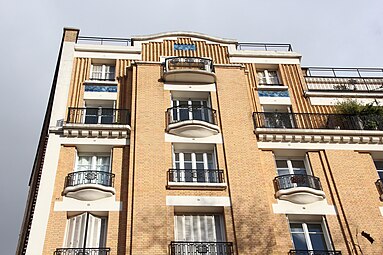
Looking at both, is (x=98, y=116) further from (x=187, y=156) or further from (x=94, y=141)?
(x=187, y=156)

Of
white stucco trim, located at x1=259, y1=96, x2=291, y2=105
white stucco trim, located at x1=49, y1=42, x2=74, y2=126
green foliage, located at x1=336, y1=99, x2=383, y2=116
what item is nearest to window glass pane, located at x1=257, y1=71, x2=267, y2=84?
white stucco trim, located at x1=259, y1=96, x2=291, y2=105

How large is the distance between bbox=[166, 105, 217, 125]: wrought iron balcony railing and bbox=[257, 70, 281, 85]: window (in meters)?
3.44

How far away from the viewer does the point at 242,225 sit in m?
13.0

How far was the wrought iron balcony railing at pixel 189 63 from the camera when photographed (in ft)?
58.7

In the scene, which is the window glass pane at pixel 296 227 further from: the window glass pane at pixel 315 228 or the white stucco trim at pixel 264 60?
the white stucco trim at pixel 264 60

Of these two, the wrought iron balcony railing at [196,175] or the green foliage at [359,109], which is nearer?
the wrought iron balcony railing at [196,175]

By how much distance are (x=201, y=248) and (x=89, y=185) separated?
12.4ft

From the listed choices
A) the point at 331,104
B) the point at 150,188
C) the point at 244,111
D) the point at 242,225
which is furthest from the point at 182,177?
the point at 331,104

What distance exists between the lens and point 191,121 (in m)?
15.5

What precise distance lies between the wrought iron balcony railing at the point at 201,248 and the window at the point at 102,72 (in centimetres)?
813

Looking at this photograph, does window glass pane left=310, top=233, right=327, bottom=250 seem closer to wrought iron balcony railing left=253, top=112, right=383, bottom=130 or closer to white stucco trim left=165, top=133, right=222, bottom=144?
white stucco trim left=165, top=133, right=222, bottom=144

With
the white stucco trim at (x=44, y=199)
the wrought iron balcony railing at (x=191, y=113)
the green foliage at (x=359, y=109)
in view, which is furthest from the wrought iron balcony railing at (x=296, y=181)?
the white stucco trim at (x=44, y=199)

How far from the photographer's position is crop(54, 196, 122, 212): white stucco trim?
13453 mm

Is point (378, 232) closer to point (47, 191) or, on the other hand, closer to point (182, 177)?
point (182, 177)
